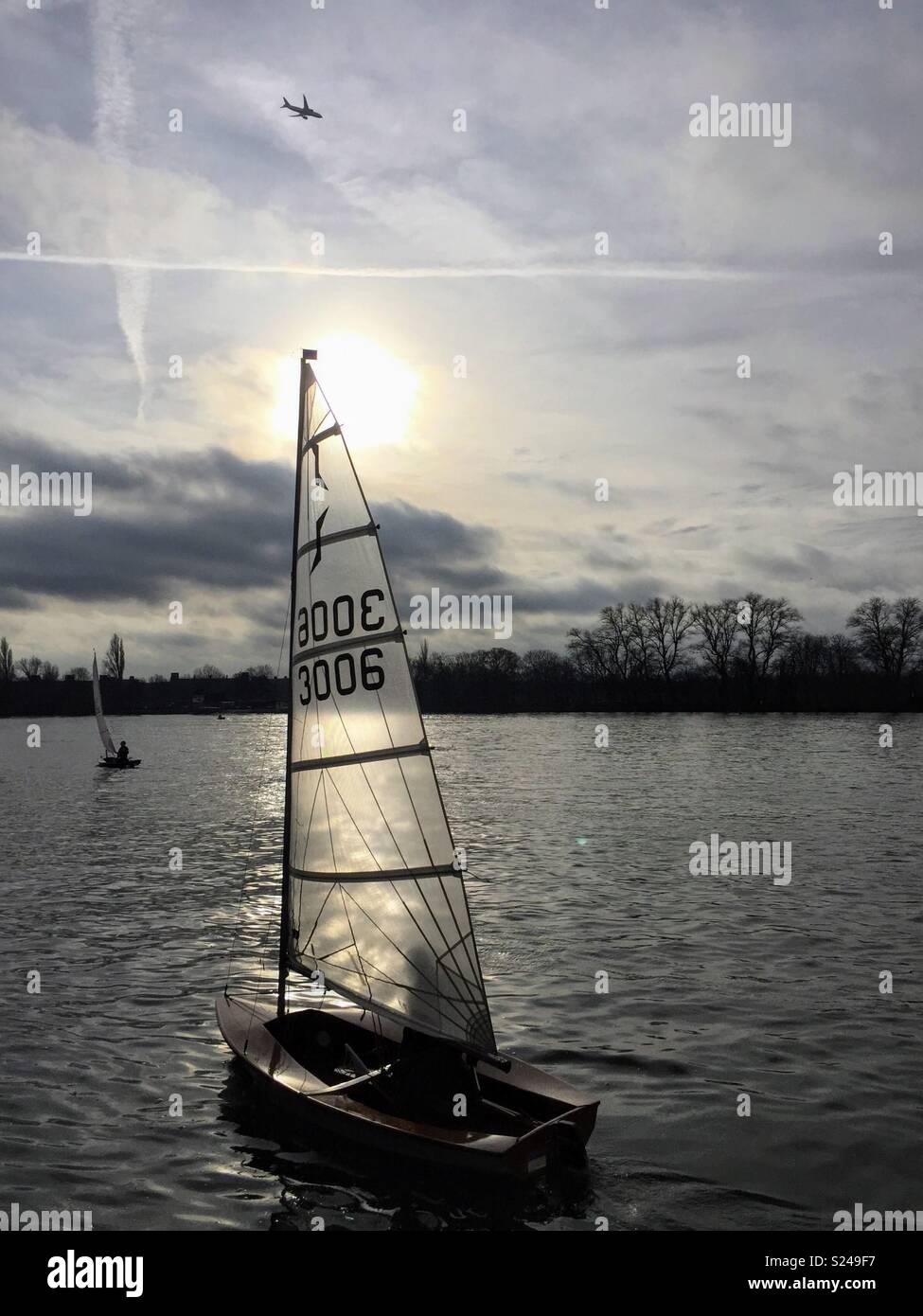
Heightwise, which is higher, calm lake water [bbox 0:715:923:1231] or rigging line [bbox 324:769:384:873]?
rigging line [bbox 324:769:384:873]

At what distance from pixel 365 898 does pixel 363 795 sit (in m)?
1.16

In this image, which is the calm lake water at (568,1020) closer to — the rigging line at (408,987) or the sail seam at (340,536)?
the rigging line at (408,987)

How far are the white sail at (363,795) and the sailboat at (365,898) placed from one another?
18 millimetres

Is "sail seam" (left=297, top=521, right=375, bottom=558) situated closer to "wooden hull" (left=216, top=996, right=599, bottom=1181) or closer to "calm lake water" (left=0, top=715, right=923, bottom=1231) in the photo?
"wooden hull" (left=216, top=996, right=599, bottom=1181)

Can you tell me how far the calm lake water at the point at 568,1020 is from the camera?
408 inches

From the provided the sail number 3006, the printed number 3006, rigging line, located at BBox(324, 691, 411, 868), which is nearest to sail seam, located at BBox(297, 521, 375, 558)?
the sail number 3006

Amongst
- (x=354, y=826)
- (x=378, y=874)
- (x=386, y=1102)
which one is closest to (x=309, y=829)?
(x=354, y=826)

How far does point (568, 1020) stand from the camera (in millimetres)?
15812

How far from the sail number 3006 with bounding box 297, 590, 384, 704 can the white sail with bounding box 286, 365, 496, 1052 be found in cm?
1

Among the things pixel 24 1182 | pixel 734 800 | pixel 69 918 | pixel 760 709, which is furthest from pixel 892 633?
pixel 24 1182

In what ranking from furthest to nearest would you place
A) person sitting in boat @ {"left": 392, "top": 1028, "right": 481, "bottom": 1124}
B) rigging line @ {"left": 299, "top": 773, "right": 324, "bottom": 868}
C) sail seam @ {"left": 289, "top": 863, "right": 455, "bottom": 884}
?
rigging line @ {"left": 299, "top": 773, "right": 324, "bottom": 868}
sail seam @ {"left": 289, "top": 863, "right": 455, "bottom": 884}
person sitting in boat @ {"left": 392, "top": 1028, "right": 481, "bottom": 1124}

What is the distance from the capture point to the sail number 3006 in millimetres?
11680

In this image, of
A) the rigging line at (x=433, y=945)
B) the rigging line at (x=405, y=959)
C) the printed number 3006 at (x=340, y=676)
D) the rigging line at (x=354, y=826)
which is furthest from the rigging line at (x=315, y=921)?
the printed number 3006 at (x=340, y=676)

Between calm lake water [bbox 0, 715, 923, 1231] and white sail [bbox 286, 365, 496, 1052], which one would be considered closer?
calm lake water [bbox 0, 715, 923, 1231]
